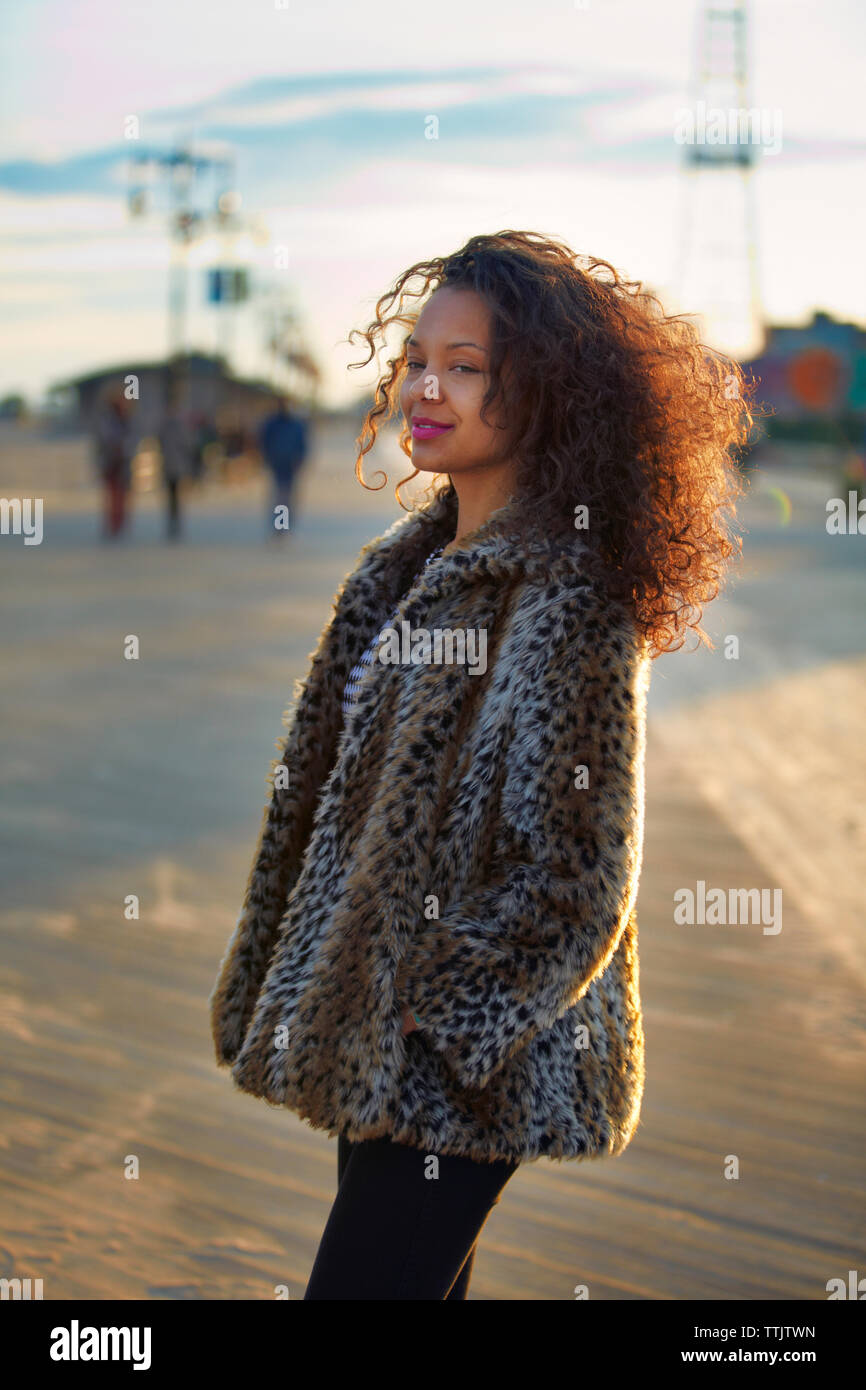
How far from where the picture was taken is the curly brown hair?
2.15 m

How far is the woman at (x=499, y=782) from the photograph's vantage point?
6.45 feet

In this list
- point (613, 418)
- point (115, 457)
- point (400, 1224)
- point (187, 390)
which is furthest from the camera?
point (187, 390)

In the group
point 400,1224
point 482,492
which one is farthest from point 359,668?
point 400,1224

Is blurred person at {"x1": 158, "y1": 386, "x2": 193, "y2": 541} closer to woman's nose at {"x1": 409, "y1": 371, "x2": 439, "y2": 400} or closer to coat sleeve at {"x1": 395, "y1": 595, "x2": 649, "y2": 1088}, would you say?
woman's nose at {"x1": 409, "y1": 371, "x2": 439, "y2": 400}

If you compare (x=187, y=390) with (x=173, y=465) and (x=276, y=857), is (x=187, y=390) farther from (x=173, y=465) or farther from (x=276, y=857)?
(x=276, y=857)

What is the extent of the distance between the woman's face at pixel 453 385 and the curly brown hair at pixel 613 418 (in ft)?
0.07

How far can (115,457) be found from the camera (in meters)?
21.7

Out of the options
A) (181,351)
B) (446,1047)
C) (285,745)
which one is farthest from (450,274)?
(181,351)

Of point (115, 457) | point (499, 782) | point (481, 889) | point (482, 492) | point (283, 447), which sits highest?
point (283, 447)

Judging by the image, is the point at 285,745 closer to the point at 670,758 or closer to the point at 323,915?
the point at 323,915

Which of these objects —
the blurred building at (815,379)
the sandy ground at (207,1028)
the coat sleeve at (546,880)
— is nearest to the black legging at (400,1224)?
the coat sleeve at (546,880)

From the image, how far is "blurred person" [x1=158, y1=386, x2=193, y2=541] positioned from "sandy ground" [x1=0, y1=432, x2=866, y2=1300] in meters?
12.4

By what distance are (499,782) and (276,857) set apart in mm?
584

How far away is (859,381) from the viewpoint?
67.7m
